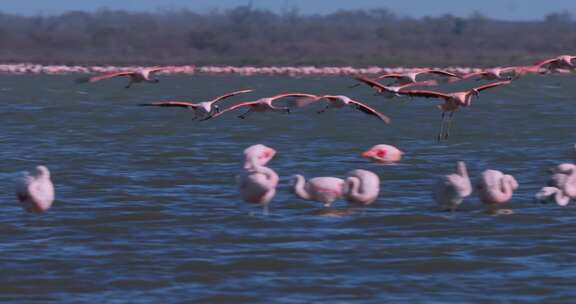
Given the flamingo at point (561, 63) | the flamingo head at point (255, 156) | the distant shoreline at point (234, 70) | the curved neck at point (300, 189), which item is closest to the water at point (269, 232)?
the curved neck at point (300, 189)

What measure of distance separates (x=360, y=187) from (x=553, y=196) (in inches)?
88.3

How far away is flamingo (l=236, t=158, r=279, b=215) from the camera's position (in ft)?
55.0

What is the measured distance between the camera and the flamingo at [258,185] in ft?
55.0

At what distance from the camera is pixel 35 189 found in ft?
53.3

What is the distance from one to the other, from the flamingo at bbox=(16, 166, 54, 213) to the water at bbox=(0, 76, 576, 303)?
0.81ft

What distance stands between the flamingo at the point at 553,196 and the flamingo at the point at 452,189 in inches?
34.7

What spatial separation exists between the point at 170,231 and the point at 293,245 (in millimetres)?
1698

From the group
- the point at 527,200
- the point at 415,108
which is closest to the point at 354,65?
the point at 415,108

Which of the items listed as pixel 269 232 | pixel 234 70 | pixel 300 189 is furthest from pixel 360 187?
pixel 234 70

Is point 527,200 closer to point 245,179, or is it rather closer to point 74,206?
point 245,179

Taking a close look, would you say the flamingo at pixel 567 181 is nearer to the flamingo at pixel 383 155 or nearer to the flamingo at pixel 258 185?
the flamingo at pixel 258 185

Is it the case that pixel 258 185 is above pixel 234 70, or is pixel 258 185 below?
below

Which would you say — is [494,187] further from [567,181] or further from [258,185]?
[258,185]

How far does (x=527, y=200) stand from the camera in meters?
18.6
